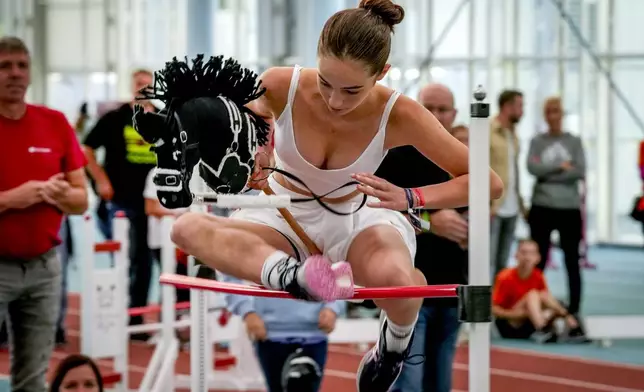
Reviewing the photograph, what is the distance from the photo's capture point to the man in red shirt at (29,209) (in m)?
4.27

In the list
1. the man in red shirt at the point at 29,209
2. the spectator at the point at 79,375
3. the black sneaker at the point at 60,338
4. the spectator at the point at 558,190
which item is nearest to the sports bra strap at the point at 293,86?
the man in red shirt at the point at 29,209

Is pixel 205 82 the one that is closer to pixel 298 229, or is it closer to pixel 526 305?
pixel 298 229

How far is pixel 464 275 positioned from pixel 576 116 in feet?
39.1

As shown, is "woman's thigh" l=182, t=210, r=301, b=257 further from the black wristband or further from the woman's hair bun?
the woman's hair bun

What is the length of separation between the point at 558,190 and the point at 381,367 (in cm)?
512

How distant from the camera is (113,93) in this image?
61.4 feet

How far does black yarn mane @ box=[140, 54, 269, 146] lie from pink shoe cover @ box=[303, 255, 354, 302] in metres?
0.40

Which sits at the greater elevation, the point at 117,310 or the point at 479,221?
the point at 479,221

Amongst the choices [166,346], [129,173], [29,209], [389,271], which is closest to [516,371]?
[166,346]

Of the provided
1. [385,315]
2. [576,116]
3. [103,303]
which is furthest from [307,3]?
[385,315]

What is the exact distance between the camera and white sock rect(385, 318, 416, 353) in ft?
10.0

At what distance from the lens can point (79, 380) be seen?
511 centimetres

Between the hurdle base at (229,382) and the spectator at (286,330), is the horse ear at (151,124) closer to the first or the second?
the spectator at (286,330)

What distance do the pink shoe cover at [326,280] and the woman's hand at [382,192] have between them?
204mm
